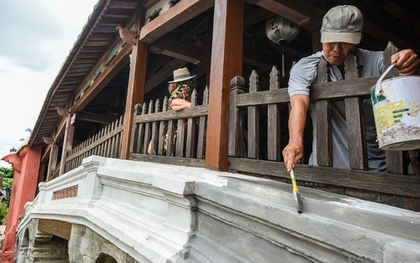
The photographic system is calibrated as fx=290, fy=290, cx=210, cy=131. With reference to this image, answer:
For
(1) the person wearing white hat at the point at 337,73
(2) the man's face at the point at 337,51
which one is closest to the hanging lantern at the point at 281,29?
(1) the person wearing white hat at the point at 337,73

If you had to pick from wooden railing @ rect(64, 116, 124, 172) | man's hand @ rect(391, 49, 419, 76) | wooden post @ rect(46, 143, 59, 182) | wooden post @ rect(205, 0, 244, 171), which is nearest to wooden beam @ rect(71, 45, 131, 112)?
wooden railing @ rect(64, 116, 124, 172)

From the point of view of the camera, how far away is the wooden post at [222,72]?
2.54 metres

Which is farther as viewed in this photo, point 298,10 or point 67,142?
point 67,142

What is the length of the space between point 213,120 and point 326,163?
3.66 feet

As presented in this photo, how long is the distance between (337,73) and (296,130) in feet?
1.84

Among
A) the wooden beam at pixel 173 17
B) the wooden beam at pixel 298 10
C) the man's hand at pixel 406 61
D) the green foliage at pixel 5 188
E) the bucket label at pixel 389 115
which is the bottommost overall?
the green foliage at pixel 5 188

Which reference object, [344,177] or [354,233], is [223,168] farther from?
[354,233]

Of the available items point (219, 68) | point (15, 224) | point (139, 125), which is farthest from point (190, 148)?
point (15, 224)

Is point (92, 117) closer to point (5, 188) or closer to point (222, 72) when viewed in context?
point (222, 72)

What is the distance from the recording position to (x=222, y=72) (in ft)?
8.86

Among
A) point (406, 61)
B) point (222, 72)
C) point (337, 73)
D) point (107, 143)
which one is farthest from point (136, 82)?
point (406, 61)

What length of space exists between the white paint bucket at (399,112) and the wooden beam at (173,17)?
243 centimetres

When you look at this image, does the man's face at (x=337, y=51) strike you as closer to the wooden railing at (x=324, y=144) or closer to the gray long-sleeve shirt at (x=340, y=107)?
the gray long-sleeve shirt at (x=340, y=107)

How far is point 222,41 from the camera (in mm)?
2799
